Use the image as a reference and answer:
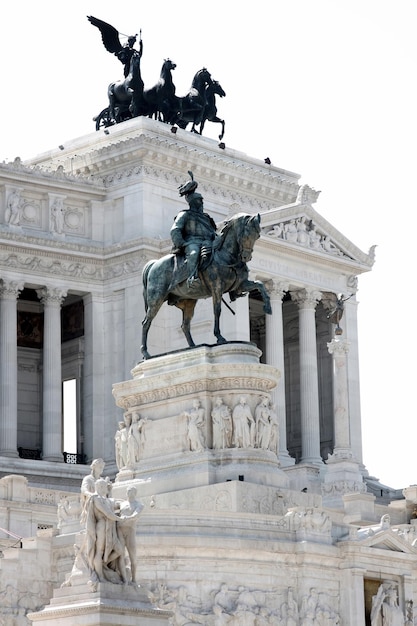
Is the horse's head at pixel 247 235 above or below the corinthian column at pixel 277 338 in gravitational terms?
below

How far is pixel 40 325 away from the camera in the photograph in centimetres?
8825

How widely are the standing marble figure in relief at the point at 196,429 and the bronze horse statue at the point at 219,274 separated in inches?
100

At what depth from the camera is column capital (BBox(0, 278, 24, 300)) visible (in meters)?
80.2

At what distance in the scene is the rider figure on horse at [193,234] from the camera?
56375mm

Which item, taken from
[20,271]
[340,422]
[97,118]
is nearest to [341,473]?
[340,422]

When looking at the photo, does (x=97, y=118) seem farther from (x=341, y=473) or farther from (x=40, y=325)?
(x=341, y=473)

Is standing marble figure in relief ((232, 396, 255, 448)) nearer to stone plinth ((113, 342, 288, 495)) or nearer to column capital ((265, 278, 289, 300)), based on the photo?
stone plinth ((113, 342, 288, 495))

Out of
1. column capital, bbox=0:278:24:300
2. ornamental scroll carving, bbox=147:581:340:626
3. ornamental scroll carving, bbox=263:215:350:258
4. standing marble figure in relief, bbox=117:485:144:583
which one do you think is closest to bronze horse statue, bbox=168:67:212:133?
ornamental scroll carving, bbox=263:215:350:258

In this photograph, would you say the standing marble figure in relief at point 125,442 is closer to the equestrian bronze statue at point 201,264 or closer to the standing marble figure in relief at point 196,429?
the equestrian bronze statue at point 201,264

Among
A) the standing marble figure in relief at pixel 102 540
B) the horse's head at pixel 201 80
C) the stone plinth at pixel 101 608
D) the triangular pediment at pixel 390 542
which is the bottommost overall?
the stone plinth at pixel 101 608

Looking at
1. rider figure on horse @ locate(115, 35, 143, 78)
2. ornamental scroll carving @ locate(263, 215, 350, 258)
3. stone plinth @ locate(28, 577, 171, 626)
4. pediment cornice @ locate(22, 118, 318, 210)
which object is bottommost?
stone plinth @ locate(28, 577, 171, 626)

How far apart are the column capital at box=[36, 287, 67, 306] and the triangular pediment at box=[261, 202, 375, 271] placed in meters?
8.43

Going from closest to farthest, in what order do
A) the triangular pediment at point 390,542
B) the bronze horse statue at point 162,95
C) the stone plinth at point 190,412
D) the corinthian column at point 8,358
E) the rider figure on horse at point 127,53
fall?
1. the triangular pediment at point 390,542
2. the stone plinth at point 190,412
3. the corinthian column at point 8,358
4. the bronze horse statue at point 162,95
5. the rider figure on horse at point 127,53

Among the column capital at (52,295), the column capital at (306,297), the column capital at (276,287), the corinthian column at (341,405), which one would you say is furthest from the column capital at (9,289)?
the corinthian column at (341,405)
